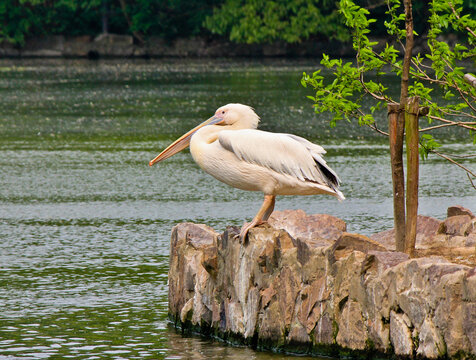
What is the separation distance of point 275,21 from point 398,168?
47860mm

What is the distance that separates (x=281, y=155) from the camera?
795cm

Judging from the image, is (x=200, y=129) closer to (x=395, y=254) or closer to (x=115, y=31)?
(x=395, y=254)

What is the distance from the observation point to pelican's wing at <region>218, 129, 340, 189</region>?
793cm

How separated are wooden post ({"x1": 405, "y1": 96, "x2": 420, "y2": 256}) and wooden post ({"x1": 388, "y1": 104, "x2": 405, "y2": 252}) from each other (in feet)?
0.48

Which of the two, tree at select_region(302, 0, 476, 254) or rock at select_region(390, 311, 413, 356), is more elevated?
tree at select_region(302, 0, 476, 254)

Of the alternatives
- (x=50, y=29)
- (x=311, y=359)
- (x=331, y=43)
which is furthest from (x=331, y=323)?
(x=50, y=29)

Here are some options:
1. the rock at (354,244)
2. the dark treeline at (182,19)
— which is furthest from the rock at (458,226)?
the dark treeline at (182,19)

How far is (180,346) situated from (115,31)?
5830cm

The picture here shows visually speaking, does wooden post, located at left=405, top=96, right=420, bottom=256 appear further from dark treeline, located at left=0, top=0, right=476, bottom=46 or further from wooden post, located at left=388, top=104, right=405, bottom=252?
dark treeline, located at left=0, top=0, right=476, bottom=46

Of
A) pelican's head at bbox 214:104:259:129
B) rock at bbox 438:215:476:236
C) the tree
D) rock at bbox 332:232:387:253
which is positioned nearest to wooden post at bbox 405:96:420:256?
the tree

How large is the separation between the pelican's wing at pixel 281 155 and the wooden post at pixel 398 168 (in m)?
0.61

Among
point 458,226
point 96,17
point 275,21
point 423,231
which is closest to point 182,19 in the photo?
point 96,17

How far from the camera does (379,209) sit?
1462cm

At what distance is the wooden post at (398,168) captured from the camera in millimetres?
8336
